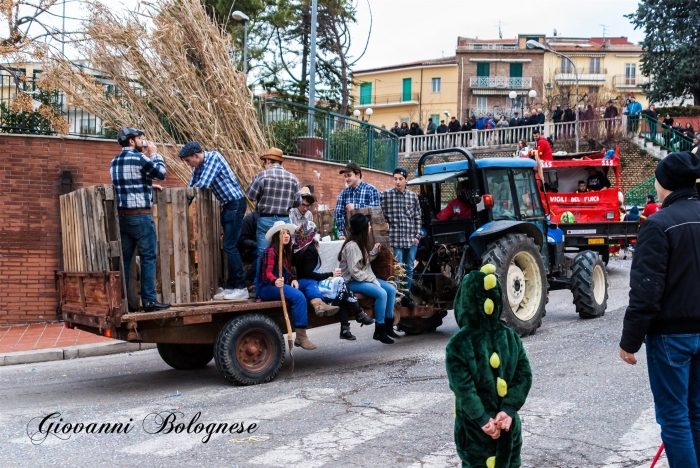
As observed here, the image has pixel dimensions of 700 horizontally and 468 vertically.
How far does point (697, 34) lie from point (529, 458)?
41363 millimetres

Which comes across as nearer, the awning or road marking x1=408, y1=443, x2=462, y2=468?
road marking x1=408, y1=443, x2=462, y2=468

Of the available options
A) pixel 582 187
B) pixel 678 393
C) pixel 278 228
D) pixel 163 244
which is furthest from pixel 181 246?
pixel 582 187

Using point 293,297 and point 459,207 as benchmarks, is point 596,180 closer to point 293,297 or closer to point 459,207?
point 459,207

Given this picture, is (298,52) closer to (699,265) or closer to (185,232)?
(185,232)

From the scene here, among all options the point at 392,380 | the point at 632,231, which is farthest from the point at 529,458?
the point at 632,231

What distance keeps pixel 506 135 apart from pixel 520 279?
29.4 m

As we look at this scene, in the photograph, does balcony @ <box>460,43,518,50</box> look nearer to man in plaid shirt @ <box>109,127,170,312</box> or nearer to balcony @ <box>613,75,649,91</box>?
balcony @ <box>613,75,649,91</box>

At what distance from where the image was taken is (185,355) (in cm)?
930

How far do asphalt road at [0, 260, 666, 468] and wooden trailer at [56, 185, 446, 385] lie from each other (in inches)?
17.3

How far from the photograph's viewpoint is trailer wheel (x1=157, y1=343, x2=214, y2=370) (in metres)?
9.24

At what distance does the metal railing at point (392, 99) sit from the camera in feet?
247

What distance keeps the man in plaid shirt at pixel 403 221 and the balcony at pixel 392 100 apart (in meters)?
65.0

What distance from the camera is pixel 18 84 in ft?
46.3

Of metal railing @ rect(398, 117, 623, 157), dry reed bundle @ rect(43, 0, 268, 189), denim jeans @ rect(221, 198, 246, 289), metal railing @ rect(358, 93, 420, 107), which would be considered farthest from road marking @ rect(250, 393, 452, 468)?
metal railing @ rect(358, 93, 420, 107)
